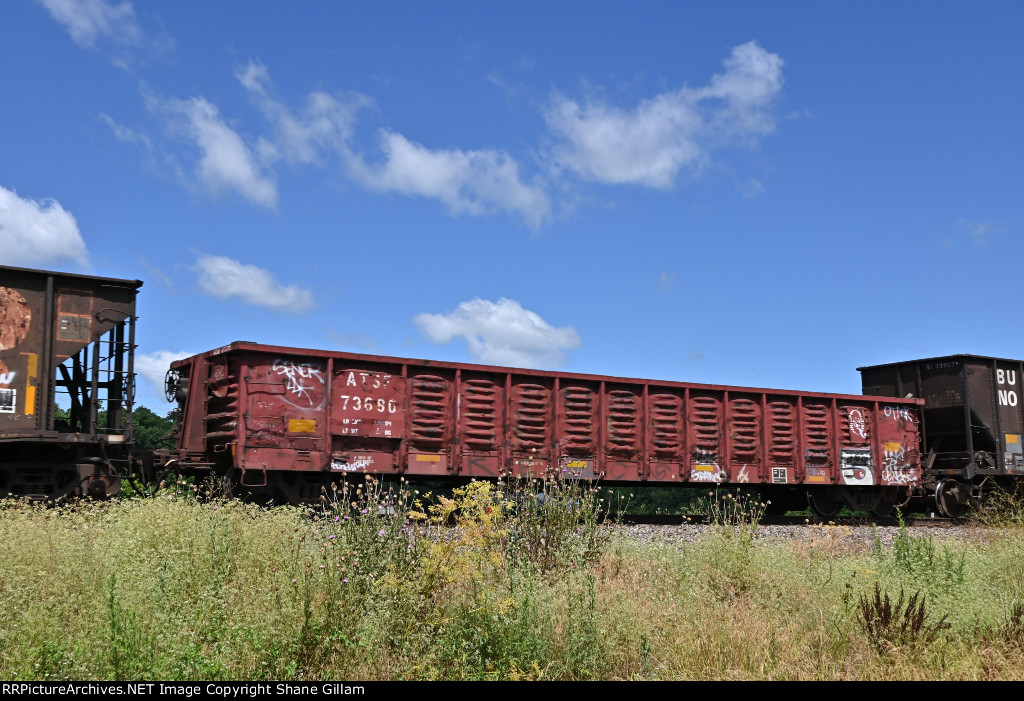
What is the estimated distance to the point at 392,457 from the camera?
14047 millimetres

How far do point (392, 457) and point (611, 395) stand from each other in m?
4.63

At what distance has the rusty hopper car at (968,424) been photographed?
18953 millimetres

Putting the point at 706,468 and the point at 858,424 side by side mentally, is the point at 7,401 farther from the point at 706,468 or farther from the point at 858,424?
the point at 858,424

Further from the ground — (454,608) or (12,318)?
(12,318)

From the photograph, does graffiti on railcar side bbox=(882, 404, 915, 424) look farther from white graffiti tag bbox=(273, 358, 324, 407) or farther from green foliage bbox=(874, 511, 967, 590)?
Answer: white graffiti tag bbox=(273, 358, 324, 407)

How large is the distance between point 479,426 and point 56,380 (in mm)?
7061

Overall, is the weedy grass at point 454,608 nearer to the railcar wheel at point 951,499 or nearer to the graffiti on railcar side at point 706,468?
the graffiti on railcar side at point 706,468

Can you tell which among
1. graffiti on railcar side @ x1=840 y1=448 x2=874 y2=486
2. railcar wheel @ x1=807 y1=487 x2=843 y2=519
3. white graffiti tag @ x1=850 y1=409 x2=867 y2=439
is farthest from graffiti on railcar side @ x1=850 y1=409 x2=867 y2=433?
railcar wheel @ x1=807 y1=487 x2=843 y2=519

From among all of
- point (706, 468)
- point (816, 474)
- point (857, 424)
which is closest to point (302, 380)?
point (706, 468)

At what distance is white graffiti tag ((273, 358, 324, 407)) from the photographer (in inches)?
529

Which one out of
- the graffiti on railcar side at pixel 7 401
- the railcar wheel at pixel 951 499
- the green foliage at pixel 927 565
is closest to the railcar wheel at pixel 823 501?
the railcar wheel at pixel 951 499

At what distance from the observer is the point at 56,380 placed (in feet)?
41.6

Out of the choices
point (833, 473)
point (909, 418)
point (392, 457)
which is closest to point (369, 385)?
point (392, 457)
